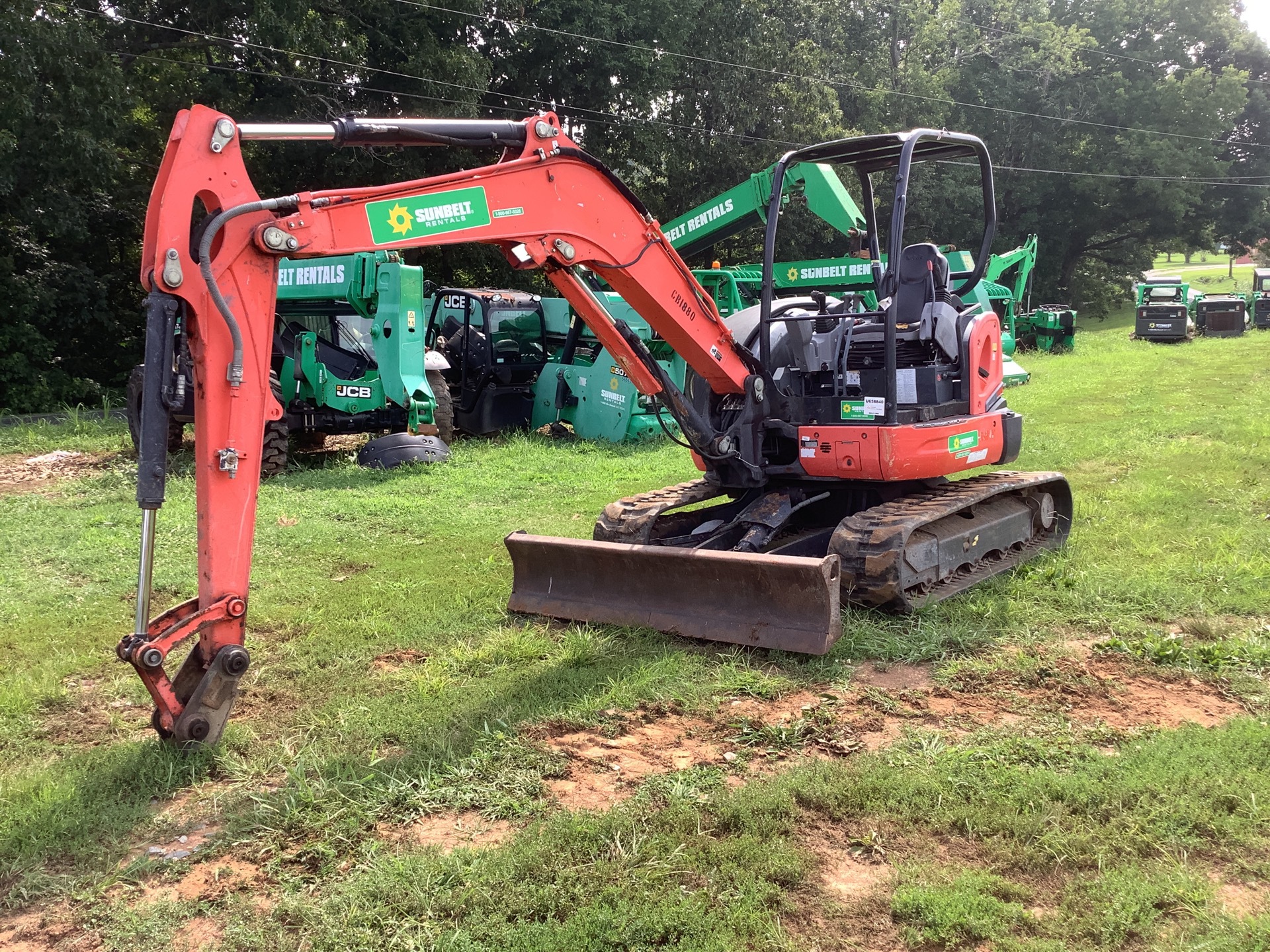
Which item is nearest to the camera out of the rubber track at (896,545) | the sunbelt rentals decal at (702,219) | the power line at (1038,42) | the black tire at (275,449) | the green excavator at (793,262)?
the rubber track at (896,545)

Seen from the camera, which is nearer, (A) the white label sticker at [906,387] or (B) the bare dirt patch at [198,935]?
(B) the bare dirt patch at [198,935]

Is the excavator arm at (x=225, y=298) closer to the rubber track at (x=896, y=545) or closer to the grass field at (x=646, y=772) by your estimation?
the grass field at (x=646, y=772)

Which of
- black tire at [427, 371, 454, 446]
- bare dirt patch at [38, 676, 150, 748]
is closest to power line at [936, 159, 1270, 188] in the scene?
black tire at [427, 371, 454, 446]

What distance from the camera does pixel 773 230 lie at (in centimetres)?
635

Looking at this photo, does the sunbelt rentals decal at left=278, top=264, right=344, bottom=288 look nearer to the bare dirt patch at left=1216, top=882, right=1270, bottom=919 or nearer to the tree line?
the tree line

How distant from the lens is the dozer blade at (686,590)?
518 cm

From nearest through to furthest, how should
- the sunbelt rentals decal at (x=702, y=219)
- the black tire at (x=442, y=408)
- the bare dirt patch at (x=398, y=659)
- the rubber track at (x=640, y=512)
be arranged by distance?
the bare dirt patch at (x=398, y=659) → the rubber track at (x=640, y=512) → the black tire at (x=442, y=408) → the sunbelt rentals decal at (x=702, y=219)

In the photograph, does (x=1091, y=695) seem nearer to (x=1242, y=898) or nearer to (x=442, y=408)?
(x=1242, y=898)

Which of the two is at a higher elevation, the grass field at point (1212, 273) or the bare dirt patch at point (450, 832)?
the grass field at point (1212, 273)

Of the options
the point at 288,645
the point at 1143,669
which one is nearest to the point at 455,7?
the point at 288,645

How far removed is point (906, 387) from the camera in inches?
246

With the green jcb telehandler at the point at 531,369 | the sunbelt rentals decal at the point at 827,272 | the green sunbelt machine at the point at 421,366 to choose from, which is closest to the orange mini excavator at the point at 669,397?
the green sunbelt machine at the point at 421,366

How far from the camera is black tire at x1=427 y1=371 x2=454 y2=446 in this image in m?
12.0

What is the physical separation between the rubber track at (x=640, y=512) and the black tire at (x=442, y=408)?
18.0 ft
